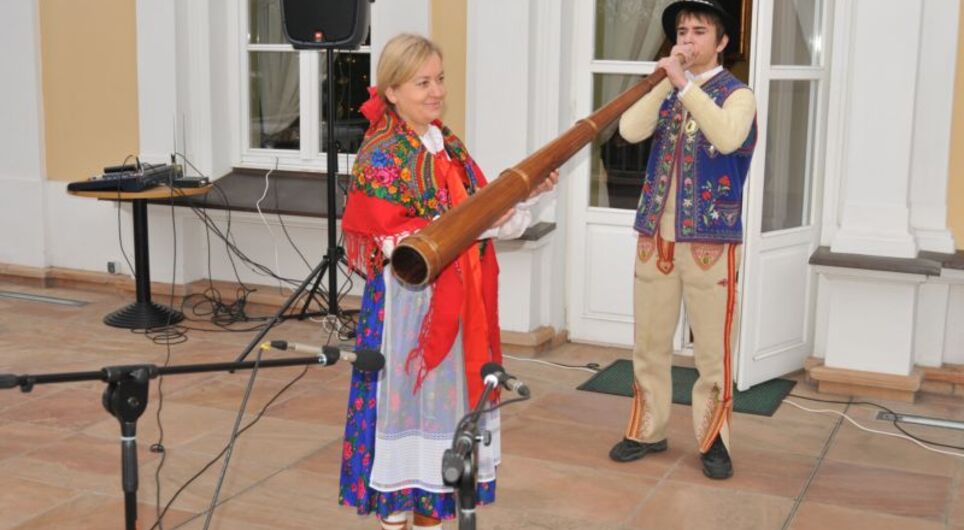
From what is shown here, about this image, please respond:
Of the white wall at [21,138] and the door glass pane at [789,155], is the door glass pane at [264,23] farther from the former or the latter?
the door glass pane at [789,155]

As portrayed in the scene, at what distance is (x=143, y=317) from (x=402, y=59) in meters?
4.14

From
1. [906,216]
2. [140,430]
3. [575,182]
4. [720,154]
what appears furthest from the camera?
[575,182]

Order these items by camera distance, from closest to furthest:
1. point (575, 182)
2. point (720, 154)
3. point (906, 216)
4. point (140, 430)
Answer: point (720, 154) < point (140, 430) < point (906, 216) < point (575, 182)

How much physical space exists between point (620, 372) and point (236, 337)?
2.09 m

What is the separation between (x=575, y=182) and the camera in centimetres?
641

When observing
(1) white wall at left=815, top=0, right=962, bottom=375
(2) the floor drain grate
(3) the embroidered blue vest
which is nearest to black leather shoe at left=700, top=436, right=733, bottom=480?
(3) the embroidered blue vest

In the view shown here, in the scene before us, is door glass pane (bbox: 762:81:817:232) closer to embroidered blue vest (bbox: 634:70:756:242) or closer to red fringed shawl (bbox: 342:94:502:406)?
embroidered blue vest (bbox: 634:70:756:242)

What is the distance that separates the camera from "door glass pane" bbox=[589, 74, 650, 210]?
631cm

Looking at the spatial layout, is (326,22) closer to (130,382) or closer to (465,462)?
(130,382)

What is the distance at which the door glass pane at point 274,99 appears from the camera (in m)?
7.39

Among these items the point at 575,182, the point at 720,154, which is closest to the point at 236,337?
the point at 575,182

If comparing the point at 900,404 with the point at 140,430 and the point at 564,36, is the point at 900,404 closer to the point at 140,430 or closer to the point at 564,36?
the point at 564,36

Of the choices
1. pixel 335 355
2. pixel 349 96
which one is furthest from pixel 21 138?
pixel 335 355

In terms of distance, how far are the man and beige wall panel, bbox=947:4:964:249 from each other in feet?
5.54
